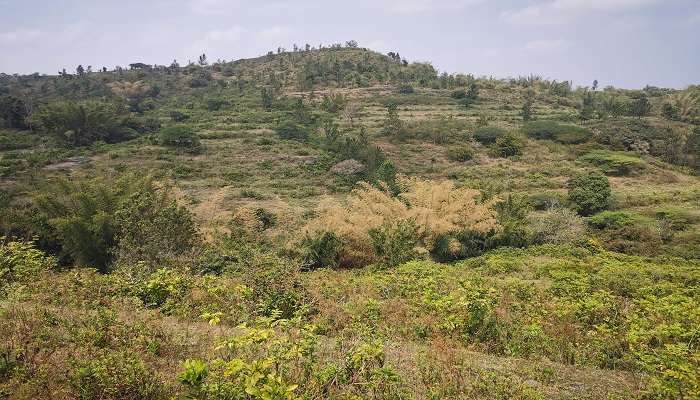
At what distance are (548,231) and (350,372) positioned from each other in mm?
17451

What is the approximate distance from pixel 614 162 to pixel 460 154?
445 inches

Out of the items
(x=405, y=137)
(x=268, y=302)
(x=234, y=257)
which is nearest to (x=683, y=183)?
(x=405, y=137)

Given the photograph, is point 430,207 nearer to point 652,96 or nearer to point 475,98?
point 475,98

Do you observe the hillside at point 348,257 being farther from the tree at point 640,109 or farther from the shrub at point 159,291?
the tree at point 640,109

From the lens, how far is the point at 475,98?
59.2 metres

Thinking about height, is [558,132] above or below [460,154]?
above

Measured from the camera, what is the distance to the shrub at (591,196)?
951 inches

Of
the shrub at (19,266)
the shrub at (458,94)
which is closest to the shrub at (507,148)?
the shrub at (458,94)

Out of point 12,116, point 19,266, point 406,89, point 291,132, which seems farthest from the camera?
point 406,89

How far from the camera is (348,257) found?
54.4 feet

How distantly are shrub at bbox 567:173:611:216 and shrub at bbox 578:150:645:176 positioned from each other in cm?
941

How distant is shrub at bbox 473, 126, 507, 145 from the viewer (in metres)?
40.8

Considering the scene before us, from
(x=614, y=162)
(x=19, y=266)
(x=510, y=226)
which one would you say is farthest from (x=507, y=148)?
(x=19, y=266)

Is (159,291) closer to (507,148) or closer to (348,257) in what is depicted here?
(348,257)
